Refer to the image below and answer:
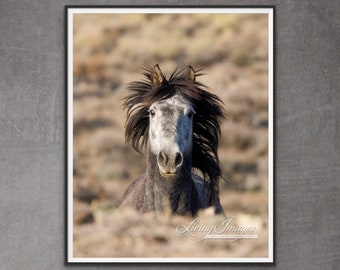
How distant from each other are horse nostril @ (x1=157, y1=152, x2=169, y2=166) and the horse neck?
2 cm

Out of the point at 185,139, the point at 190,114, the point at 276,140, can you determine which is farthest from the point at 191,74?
the point at 276,140

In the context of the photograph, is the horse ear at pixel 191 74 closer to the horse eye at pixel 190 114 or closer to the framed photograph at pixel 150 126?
the framed photograph at pixel 150 126

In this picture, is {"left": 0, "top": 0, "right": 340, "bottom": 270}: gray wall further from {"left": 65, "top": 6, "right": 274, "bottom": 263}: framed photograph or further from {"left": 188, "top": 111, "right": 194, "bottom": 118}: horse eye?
{"left": 188, "top": 111, "right": 194, "bottom": 118}: horse eye

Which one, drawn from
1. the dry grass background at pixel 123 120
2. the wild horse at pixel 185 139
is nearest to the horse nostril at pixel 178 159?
the wild horse at pixel 185 139

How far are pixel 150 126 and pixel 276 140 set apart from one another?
25.5 inches

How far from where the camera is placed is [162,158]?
246cm

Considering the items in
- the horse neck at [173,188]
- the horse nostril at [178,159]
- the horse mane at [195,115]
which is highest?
the horse mane at [195,115]

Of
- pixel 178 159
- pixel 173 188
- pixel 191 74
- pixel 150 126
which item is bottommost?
pixel 173 188

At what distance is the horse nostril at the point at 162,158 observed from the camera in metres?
2.45

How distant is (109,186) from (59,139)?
35 cm

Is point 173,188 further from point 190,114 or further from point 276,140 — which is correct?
point 276,140

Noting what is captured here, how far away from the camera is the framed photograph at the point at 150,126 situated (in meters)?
2.50

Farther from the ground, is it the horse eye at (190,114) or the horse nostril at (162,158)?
the horse eye at (190,114)

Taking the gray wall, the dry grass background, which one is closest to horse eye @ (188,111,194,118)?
the dry grass background
